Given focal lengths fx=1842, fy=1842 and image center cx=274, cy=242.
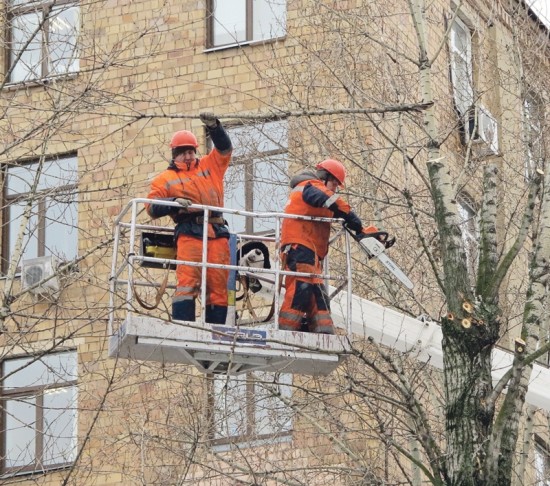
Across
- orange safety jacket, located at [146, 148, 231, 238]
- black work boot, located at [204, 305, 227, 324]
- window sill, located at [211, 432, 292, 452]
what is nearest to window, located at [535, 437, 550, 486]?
window sill, located at [211, 432, 292, 452]

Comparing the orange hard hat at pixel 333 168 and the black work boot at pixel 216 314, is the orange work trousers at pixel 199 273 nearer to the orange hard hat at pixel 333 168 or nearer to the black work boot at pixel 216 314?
the black work boot at pixel 216 314

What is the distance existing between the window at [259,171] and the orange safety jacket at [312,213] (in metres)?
5.02

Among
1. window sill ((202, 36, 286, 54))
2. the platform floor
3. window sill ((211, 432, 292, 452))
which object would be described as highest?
window sill ((202, 36, 286, 54))

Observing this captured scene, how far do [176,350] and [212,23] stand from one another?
1212 centimetres

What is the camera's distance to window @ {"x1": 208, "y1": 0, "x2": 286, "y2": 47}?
975 inches

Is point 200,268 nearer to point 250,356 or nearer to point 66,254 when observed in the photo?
point 250,356

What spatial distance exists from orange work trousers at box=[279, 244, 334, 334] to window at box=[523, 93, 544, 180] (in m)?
4.00

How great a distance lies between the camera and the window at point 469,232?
1990 cm

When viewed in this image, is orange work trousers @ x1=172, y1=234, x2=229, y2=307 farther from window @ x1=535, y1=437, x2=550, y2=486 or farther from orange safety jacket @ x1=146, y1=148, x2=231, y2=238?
window @ x1=535, y1=437, x2=550, y2=486

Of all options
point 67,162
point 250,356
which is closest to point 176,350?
point 250,356

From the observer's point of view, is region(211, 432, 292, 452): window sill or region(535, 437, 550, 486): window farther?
region(535, 437, 550, 486): window

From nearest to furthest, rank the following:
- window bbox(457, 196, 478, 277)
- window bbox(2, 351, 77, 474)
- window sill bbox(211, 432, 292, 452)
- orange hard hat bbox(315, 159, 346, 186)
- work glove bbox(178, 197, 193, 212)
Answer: work glove bbox(178, 197, 193, 212), orange hard hat bbox(315, 159, 346, 186), window sill bbox(211, 432, 292, 452), window bbox(457, 196, 478, 277), window bbox(2, 351, 77, 474)

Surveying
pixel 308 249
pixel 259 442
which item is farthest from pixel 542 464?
pixel 308 249

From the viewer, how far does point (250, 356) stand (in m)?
13.9
